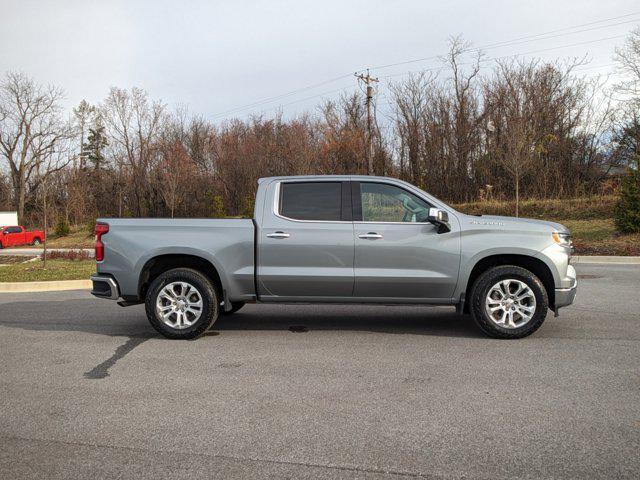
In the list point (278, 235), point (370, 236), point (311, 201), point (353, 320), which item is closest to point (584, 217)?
point (353, 320)

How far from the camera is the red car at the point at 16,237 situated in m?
36.7

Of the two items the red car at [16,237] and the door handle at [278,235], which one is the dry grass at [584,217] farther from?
the red car at [16,237]

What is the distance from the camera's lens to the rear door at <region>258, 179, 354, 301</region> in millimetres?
6773

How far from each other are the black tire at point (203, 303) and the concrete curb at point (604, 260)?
41.8ft

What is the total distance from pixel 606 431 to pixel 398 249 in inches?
130

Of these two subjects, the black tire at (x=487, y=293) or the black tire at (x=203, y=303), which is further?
the black tire at (x=203, y=303)

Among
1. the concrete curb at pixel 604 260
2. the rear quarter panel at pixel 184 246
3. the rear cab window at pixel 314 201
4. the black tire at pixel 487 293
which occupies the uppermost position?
the rear cab window at pixel 314 201

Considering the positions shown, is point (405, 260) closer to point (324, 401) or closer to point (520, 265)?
point (520, 265)

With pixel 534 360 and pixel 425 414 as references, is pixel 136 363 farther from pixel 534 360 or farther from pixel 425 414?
pixel 534 360

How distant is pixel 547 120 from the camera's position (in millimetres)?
30625

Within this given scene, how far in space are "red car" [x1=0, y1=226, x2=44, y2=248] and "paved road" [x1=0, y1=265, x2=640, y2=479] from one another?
109ft

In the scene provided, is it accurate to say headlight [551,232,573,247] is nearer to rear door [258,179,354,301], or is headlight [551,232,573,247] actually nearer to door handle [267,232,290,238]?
rear door [258,179,354,301]

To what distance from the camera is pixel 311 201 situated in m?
7.05

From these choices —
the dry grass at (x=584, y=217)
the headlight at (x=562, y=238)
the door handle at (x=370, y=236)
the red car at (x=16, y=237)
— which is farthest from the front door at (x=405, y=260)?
the red car at (x=16, y=237)
